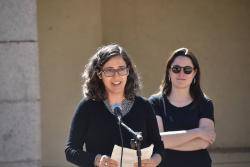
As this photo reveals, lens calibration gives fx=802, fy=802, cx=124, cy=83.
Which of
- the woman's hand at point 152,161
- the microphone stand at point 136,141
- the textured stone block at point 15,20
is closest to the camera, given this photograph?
the microphone stand at point 136,141

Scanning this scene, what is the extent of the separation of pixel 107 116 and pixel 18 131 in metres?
1.71

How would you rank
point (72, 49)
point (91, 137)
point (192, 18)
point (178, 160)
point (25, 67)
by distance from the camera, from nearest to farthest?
point (91, 137) < point (178, 160) < point (25, 67) < point (72, 49) < point (192, 18)

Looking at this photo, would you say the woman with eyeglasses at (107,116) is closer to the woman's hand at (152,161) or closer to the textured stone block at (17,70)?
the woman's hand at (152,161)

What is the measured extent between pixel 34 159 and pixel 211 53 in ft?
13.8

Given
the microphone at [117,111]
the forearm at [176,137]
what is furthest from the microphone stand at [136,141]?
the forearm at [176,137]

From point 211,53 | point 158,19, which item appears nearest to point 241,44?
point 211,53

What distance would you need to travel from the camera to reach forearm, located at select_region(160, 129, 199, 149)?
6.04 m

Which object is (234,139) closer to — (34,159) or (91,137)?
(34,159)

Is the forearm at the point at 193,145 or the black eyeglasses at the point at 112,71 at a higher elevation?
the black eyeglasses at the point at 112,71

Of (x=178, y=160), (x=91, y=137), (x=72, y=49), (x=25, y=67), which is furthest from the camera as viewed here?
(x=72, y=49)

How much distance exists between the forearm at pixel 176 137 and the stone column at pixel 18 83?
4.18 feet

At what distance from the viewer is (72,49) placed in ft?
31.6

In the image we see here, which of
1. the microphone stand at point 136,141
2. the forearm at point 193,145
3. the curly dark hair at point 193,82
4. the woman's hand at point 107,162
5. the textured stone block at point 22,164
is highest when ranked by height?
the curly dark hair at point 193,82

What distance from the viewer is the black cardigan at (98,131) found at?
5.15m
